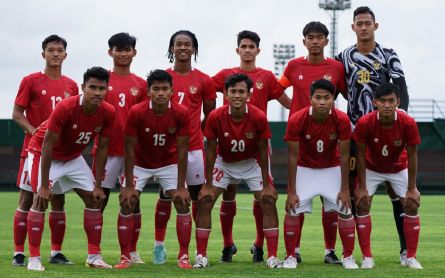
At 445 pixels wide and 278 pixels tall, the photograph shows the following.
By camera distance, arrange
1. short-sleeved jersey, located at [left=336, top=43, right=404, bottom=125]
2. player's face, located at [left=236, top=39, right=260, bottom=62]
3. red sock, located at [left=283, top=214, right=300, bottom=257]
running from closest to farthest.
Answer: red sock, located at [left=283, top=214, right=300, bottom=257] < short-sleeved jersey, located at [left=336, top=43, right=404, bottom=125] < player's face, located at [left=236, top=39, right=260, bottom=62]

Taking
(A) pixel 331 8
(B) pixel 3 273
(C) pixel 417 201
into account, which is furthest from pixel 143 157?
(A) pixel 331 8

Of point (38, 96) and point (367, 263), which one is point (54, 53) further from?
point (367, 263)

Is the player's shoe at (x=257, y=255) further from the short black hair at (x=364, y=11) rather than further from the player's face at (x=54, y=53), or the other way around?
the player's face at (x=54, y=53)

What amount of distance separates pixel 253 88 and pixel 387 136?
5.15 ft

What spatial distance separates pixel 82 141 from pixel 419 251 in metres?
4.32

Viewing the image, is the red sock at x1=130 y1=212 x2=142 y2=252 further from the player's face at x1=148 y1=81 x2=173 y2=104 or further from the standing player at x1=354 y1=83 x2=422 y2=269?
the standing player at x1=354 y1=83 x2=422 y2=269

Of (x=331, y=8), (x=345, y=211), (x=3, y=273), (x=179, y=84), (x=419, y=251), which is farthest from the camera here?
(x=331, y=8)

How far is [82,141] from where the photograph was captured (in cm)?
897

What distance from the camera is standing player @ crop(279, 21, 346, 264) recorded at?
962cm

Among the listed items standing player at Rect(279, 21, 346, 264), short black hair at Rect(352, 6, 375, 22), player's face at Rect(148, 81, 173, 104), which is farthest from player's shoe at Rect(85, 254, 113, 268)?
short black hair at Rect(352, 6, 375, 22)

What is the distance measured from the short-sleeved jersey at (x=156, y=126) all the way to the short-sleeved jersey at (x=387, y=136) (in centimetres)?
168

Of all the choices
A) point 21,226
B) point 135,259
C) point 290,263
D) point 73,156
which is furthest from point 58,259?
point 290,263

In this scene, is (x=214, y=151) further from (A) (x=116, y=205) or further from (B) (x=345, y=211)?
(A) (x=116, y=205)

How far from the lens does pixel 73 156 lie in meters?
9.08
